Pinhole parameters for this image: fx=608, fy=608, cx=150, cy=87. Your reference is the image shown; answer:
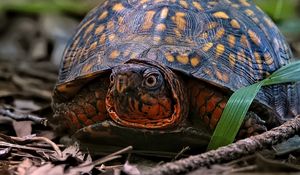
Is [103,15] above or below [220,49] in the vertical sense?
above

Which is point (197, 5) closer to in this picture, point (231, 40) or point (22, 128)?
point (231, 40)

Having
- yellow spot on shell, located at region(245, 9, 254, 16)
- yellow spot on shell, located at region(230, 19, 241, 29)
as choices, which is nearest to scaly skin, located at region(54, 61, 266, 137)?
yellow spot on shell, located at region(230, 19, 241, 29)

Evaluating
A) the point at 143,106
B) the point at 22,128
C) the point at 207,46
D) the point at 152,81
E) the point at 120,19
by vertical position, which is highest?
the point at 120,19

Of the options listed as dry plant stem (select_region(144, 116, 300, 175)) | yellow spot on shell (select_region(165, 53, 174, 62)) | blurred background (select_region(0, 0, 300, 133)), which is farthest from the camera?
blurred background (select_region(0, 0, 300, 133))

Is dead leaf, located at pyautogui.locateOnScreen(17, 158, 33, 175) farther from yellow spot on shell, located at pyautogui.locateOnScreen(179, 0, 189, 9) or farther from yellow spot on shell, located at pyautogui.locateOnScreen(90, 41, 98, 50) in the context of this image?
yellow spot on shell, located at pyautogui.locateOnScreen(179, 0, 189, 9)

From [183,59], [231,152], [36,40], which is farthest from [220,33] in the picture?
[36,40]

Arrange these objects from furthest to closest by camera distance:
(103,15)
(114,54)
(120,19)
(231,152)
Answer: (103,15)
(120,19)
(114,54)
(231,152)

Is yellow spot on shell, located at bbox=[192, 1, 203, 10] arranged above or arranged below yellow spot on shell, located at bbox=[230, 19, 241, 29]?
above

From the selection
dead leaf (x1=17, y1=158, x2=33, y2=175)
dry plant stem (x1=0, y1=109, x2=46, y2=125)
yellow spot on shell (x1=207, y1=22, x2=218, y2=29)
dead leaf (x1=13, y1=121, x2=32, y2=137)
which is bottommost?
dead leaf (x1=13, y1=121, x2=32, y2=137)

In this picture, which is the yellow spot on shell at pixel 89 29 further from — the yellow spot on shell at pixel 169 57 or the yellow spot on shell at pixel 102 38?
the yellow spot on shell at pixel 169 57
